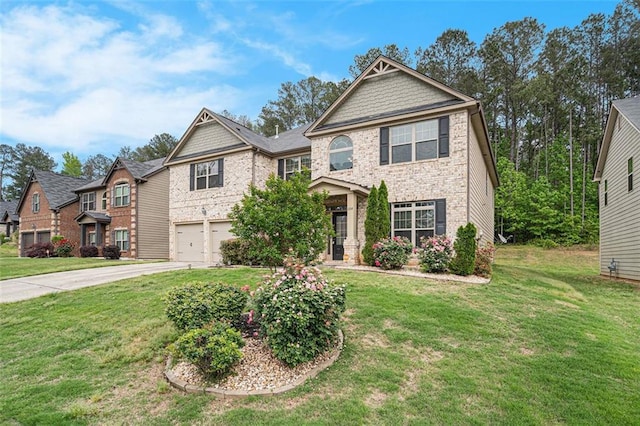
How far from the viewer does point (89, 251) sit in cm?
2173

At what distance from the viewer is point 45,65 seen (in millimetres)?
9242

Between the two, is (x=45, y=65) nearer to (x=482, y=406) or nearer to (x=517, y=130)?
(x=482, y=406)

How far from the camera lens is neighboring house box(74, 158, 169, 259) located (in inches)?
814

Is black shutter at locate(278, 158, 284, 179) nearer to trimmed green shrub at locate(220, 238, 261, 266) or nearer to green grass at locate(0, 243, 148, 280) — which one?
trimmed green shrub at locate(220, 238, 261, 266)

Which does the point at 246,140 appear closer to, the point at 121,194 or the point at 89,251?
the point at 121,194

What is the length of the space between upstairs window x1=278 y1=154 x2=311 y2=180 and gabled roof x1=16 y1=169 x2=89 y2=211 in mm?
17751

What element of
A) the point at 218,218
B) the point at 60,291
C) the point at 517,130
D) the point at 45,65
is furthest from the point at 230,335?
the point at 517,130

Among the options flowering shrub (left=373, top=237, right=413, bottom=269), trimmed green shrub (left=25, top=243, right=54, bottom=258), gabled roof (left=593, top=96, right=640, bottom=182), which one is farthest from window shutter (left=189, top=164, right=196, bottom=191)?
gabled roof (left=593, top=96, right=640, bottom=182)

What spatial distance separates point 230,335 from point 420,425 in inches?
91.6

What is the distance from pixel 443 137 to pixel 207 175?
12.0 m

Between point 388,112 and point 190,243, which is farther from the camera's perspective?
point 190,243

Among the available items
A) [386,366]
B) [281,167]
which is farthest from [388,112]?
[386,366]

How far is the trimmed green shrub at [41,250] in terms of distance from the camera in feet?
73.4

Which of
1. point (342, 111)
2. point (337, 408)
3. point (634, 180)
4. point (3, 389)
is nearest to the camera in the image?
point (337, 408)
